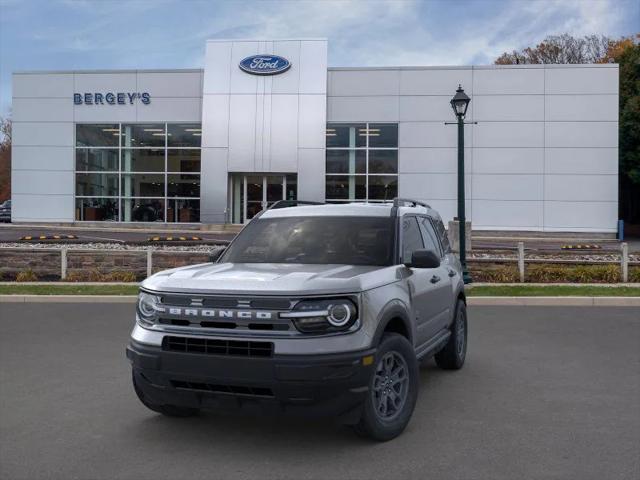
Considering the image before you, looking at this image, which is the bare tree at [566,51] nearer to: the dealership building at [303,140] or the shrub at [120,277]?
the dealership building at [303,140]

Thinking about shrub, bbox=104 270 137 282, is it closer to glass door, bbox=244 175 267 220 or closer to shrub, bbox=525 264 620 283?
shrub, bbox=525 264 620 283

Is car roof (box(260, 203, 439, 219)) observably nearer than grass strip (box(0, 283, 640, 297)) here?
Yes

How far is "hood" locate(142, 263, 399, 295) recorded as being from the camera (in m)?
4.20

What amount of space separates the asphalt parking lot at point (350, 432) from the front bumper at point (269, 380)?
0.40m

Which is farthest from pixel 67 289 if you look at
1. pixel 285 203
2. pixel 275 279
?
pixel 275 279

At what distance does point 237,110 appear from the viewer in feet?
102

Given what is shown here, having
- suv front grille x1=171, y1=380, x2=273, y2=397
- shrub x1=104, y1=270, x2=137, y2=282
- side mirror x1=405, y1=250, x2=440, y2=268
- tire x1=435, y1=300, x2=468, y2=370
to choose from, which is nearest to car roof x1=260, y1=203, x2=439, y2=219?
side mirror x1=405, y1=250, x2=440, y2=268

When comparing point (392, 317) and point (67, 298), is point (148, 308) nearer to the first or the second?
point (392, 317)

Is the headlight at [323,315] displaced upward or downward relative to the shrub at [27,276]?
upward

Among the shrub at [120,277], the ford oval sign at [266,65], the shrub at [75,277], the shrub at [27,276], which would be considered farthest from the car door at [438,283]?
the ford oval sign at [266,65]

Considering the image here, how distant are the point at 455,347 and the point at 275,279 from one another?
3.17 meters

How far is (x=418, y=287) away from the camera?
5.39 m

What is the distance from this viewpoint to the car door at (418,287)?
5.28 metres

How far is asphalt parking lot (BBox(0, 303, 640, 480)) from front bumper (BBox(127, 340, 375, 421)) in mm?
401
